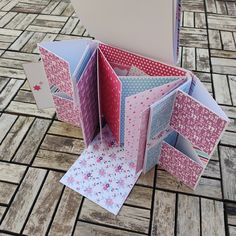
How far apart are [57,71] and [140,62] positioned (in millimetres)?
306

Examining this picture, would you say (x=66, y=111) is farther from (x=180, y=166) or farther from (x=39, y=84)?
(x=180, y=166)

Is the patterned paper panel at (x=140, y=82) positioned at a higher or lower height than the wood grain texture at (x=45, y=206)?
higher

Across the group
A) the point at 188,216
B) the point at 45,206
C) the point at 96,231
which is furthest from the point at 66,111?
the point at 188,216

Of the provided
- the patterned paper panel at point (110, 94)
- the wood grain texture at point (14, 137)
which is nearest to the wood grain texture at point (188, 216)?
the patterned paper panel at point (110, 94)

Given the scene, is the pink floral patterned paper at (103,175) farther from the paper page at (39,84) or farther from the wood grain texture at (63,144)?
the paper page at (39,84)

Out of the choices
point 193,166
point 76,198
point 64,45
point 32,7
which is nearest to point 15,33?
point 32,7

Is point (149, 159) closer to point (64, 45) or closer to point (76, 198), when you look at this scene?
point (76, 198)

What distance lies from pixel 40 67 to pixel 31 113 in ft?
0.93

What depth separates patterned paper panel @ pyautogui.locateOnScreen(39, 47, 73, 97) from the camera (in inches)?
39.3

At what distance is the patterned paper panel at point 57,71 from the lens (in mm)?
999

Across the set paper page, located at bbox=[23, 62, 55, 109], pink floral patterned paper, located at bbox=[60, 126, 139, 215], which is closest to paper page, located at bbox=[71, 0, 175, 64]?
paper page, located at bbox=[23, 62, 55, 109]

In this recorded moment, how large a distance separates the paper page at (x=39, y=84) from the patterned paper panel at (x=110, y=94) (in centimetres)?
26

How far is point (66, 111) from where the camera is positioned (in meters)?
1.23

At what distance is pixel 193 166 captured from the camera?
3.17ft
